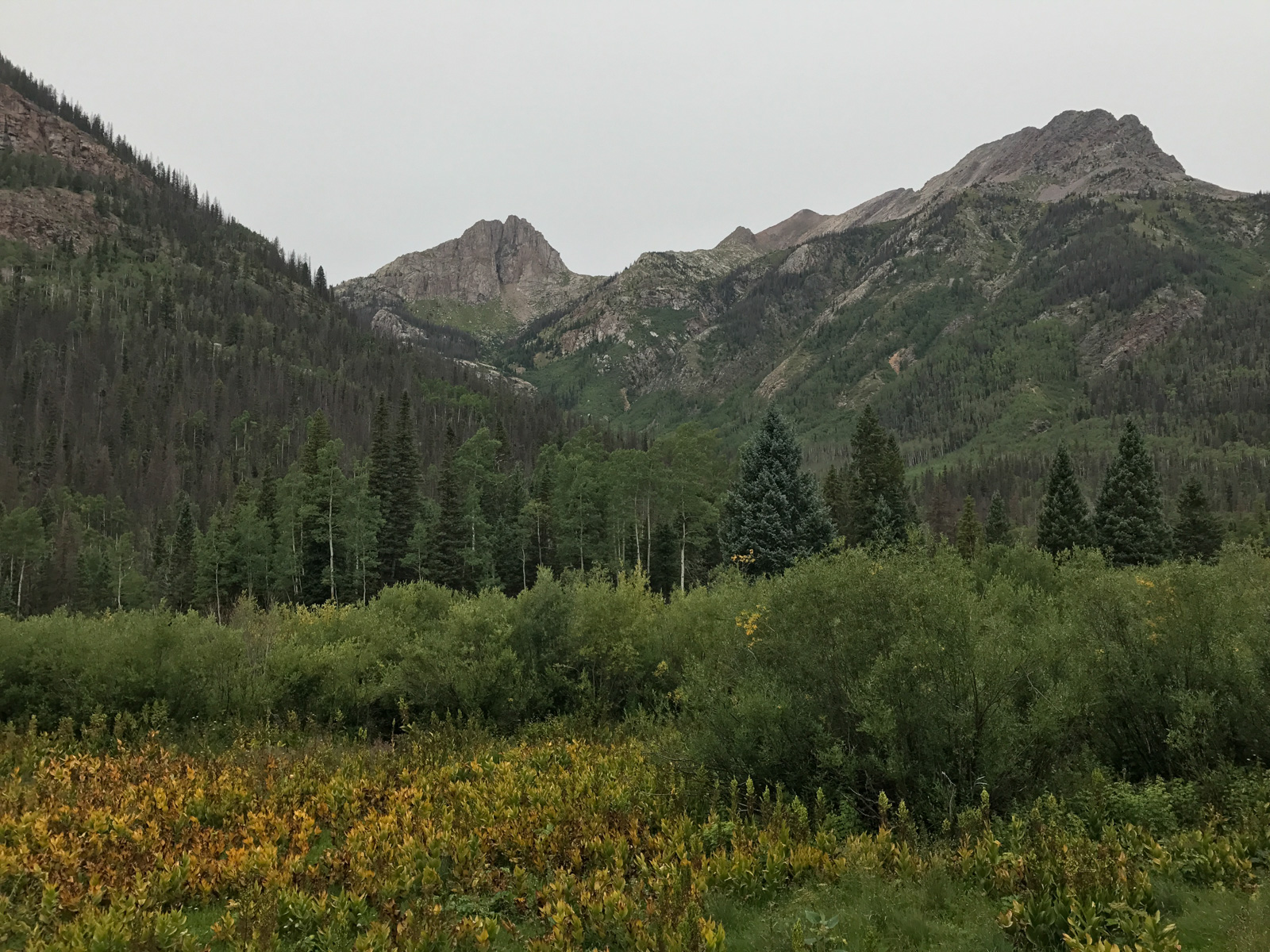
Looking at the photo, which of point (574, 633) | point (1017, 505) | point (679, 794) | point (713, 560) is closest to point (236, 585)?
point (713, 560)

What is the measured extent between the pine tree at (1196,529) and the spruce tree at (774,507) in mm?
30091

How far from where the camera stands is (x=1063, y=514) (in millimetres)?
50781

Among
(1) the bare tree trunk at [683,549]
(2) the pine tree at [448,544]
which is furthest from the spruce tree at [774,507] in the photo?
(2) the pine tree at [448,544]

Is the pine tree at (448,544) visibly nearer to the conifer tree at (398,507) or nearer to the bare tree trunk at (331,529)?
the conifer tree at (398,507)

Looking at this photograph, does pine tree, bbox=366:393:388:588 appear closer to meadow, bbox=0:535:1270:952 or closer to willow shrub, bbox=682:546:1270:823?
meadow, bbox=0:535:1270:952

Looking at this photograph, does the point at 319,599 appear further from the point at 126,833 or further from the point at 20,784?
the point at 126,833

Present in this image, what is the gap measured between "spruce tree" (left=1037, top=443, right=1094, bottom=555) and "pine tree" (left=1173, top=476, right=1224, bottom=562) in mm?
8103

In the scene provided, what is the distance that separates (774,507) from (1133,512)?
26568 millimetres

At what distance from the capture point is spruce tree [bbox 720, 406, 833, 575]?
41656mm

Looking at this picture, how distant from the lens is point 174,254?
196750 mm

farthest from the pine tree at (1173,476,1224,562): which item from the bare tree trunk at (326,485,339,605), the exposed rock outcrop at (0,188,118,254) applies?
the exposed rock outcrop at (0,188,118,254)

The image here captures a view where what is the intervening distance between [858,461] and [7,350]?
582 ft

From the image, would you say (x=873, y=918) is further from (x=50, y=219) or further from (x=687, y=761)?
(x=50, y=219)

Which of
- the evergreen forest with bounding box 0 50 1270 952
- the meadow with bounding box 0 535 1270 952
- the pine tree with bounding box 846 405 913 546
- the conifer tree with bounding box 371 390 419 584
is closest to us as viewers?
the meadow with bounding box 0 535 1270 952
